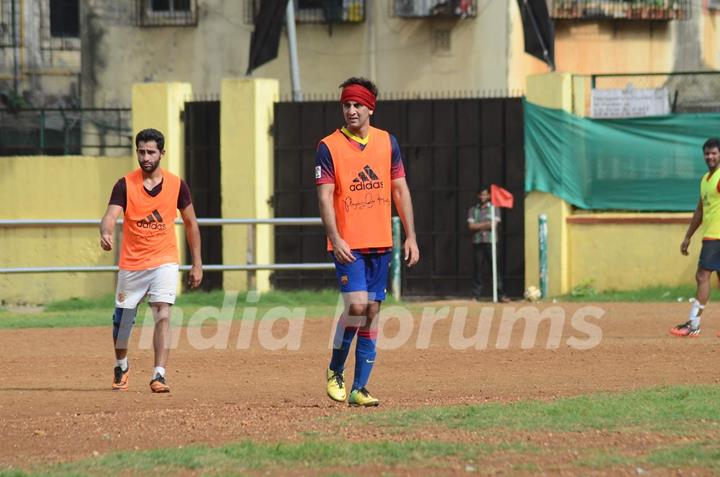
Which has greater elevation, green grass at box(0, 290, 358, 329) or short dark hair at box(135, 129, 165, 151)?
short dark hair at box(135, 129, 165, 151)

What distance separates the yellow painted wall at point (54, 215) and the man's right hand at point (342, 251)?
14.4 metres


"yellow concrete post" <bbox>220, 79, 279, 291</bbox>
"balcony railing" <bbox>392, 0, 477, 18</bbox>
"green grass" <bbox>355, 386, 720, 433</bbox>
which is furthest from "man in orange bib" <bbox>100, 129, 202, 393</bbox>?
"balcony railing" <bbox>392, 0, 477, 18</bbox>

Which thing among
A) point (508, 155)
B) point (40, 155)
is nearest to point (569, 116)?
point (508, 155)

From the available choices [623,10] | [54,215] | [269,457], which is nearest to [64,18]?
[623,10]

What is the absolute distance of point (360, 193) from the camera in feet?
32.8

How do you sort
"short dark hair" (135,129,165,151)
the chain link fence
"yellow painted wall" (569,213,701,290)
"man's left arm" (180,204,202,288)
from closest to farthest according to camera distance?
"short dark hair" (135,129,165,151)
"man's left arm" (180,204,202,288)
"yellow painted wall" (569,213,701,290)
the chain link fence

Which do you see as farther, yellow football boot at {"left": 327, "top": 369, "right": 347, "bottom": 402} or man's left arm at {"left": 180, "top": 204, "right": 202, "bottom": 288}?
man's left arm at {"left": 180, "top": 204, "right": 202, "bottom": 288}

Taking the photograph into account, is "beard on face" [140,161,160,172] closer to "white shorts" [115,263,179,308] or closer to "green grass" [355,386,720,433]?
"white shorts" [115,263,179,308]

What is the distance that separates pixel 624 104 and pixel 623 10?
9.83m

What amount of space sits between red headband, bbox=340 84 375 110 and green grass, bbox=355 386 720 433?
207 cm

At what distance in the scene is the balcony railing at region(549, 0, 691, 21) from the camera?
32.4 meters

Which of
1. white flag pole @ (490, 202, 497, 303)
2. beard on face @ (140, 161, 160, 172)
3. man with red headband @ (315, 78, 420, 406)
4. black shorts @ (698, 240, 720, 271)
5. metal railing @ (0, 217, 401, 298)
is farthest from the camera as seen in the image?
white flag pole @ (490, 202, 497, 303)

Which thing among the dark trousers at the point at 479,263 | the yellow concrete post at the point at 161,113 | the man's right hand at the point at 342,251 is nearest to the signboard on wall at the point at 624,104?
the dark trousers at the point at 479,263

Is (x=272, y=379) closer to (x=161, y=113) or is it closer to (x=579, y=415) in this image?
(x=579, y=415)
